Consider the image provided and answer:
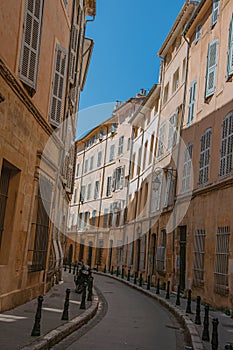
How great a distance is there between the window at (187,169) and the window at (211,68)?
112 inches

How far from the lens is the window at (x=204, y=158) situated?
55.4ft

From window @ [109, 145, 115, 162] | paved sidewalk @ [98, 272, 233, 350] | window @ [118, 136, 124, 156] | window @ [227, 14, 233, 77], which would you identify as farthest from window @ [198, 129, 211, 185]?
window @ [109, 145, 115, 162]

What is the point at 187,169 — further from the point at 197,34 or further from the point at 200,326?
the point at 200,326

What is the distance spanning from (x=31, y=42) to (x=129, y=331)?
6581 mm

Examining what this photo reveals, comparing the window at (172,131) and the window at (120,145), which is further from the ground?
the window at (120,145)

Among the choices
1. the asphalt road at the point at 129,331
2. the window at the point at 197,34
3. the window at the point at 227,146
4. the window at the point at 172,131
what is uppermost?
the window at the point at 197,34

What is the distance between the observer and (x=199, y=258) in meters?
16.6

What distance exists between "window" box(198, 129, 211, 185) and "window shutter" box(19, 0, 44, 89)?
26.6 feet

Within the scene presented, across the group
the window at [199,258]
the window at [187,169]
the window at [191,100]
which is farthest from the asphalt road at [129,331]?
the window at [191,100]

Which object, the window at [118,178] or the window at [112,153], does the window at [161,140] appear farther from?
the window at [112,153]

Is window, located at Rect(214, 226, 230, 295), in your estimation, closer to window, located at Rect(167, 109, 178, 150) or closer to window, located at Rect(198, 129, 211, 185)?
window, located at Rect(198, 129, 211, 185)

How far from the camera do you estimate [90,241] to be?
141 feet

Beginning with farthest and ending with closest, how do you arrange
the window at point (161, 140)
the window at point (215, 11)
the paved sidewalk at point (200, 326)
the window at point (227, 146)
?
the window at point (161, 140), the window at point (215, 11), the window at point (227, 146), the paved sidewalk at point (200, 326)

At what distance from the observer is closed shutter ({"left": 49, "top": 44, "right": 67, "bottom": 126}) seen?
13.7m
